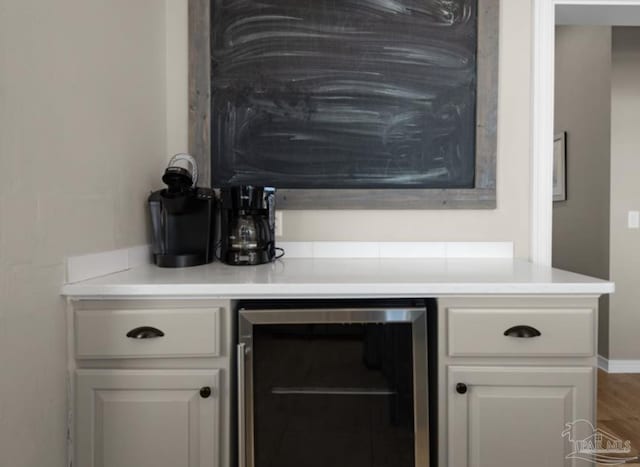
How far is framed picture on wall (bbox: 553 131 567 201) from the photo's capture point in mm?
3443

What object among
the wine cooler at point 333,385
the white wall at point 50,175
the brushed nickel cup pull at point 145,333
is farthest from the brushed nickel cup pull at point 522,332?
the white wall at point 50,175

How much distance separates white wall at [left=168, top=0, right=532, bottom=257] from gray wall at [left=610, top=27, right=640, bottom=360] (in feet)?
5.23

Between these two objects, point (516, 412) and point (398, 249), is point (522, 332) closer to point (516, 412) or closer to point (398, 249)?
point (516, 412)

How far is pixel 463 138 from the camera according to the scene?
184 centimetres

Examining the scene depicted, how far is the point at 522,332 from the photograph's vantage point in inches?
47.7

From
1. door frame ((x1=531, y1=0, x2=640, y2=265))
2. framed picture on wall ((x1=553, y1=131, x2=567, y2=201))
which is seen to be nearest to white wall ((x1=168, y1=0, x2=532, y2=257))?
door frame ((x1=531, y1=0, x2=640, y2=265))

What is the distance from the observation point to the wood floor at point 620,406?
6.98 ft

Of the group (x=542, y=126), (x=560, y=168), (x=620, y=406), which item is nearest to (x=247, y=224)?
(x=542, y=126)

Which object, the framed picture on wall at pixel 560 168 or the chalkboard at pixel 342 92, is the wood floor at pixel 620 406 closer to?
the framed picture on wall at pixel 560 168

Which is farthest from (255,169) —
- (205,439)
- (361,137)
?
(205,439)

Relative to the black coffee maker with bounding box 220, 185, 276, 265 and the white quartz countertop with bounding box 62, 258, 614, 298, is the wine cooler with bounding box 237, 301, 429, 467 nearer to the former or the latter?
the white quartz countertop with bounding box 62, 258, 614, 298

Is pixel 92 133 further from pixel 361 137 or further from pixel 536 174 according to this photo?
pixel 536 174

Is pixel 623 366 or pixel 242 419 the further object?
pixel 623 366

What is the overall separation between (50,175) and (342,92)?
46.9 inches
